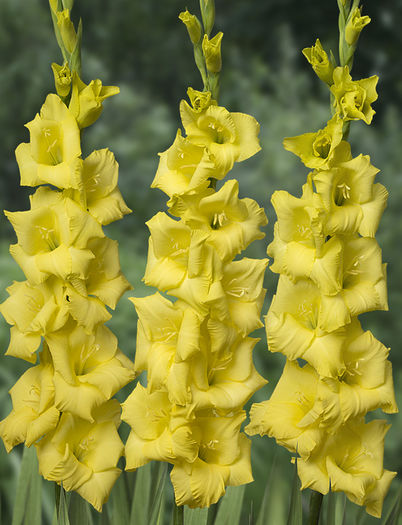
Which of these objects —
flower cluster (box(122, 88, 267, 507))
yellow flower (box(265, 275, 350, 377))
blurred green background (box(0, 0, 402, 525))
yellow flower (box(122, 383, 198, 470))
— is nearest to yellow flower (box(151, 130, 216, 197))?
flower cluster (box(122, 88, 267, 507))

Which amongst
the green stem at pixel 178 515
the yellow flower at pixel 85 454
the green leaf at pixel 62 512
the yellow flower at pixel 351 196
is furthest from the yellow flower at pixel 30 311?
the yellow flower at pixel 351 196

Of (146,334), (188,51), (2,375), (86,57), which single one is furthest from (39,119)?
(188,51)

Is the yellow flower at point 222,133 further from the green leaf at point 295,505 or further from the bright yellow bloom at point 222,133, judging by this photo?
the green leaf at point 295,505

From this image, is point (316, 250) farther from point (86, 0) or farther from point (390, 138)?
point (86, 0)

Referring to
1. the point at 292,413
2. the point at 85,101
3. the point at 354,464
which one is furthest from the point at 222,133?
the point at 354,464

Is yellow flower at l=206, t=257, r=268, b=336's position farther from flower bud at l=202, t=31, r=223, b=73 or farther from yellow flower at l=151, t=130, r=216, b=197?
flower bud at l=202, t=31, r=223, b=73

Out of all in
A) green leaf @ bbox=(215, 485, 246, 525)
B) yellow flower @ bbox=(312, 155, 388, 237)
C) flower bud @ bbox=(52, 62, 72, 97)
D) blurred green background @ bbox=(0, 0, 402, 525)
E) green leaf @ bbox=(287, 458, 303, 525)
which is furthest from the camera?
blurred green background @ bbox=(0, 0, 402, 525)
